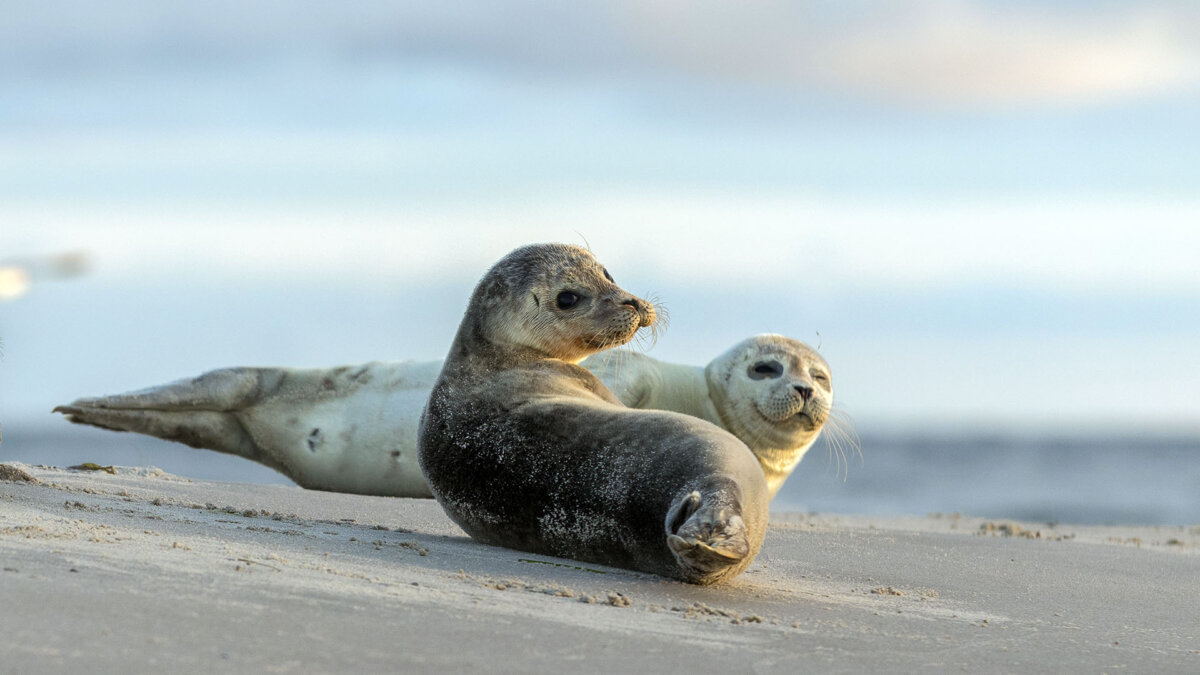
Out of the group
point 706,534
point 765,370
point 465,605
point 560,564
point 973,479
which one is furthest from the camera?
point 973,479

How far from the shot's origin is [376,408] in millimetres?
8320

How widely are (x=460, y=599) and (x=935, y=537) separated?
4696 millimetres

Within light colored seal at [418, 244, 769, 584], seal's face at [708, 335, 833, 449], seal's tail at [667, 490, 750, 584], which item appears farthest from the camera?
seal's face at [708, 335, 833, 449]

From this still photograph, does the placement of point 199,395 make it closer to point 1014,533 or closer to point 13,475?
point 13,475

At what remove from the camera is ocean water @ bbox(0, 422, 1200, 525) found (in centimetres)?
1819

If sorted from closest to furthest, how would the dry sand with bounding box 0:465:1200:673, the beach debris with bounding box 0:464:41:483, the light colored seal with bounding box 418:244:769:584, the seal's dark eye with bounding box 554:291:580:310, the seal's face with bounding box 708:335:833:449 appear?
1. the dry sand with bounding box 0:465:1200:673
2. the light colored seal with bounding box 418:244:769:584
3. the beach debris with bounding box 0:464:41:483
4. the seal's dark eye with bounding box 554:291:580:310
5. the seal's face with bounding box 708:335:833:449

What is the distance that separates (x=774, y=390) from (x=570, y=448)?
139 inches

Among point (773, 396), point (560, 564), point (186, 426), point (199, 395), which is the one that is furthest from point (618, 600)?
point (186, 426)

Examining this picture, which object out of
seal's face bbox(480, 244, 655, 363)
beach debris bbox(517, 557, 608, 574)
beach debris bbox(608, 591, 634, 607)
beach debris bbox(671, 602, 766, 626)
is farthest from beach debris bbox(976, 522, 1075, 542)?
beach debris bbox(608, 591, 634, 607)

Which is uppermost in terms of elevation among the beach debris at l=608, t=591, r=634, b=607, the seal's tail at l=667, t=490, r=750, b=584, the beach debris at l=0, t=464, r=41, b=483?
the seal's tail at l=667, t=490, r=750, b=584

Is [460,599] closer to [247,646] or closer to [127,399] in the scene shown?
[247,646]

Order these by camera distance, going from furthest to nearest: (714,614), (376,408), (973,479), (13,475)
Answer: (973,479) < (376,408) < (13,475) < (714,614)

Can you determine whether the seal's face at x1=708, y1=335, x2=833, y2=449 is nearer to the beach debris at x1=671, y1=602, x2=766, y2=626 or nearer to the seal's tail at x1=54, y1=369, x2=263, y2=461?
the seal's tail at x1=54, y1=369, x2=263, y2=461

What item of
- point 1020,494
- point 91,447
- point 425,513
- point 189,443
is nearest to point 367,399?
point 189,443
